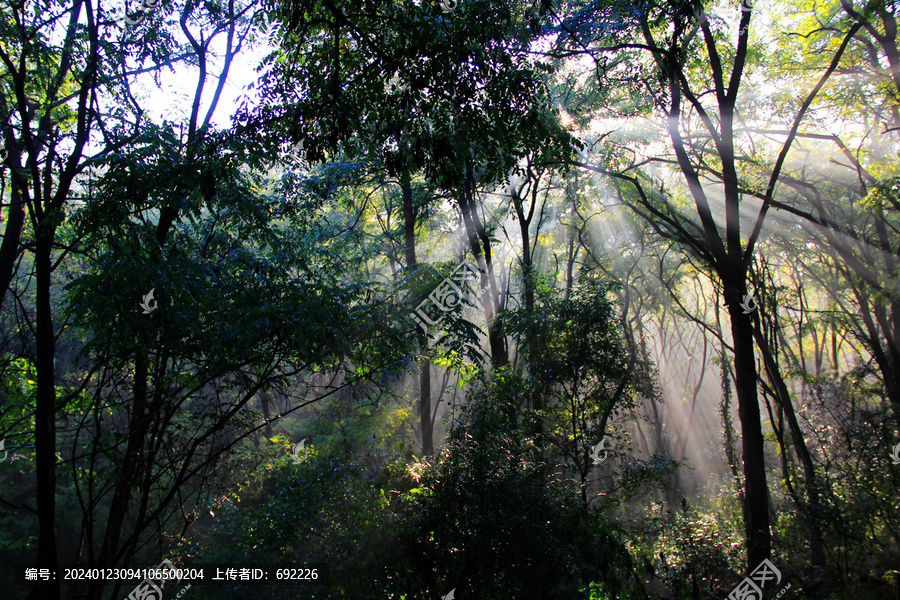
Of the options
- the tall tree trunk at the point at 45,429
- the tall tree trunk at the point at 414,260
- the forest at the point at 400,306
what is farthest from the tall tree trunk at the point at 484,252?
the tall tree trunk at the point at 45,429

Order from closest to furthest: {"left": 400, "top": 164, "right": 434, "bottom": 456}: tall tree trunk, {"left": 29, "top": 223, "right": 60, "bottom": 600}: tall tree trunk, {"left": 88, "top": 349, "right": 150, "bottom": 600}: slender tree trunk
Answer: {"left": 29, "top": 223, "right": 60, "bottom": 600}: tall tree trunk → {"left": 88, "top": 349, "right": 150, "bottom": 600}: slender tree trunk → {"left": 400, "top": 164, "right": 434, "bottom": 456}: tall tree trunk

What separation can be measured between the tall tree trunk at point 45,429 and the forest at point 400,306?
2cm

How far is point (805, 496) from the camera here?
9289mm

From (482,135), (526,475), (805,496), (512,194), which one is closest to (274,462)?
(526,475)

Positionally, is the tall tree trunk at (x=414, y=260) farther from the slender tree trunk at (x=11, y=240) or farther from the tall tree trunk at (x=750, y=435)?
the slender tree trunk at (x=11, y=240)

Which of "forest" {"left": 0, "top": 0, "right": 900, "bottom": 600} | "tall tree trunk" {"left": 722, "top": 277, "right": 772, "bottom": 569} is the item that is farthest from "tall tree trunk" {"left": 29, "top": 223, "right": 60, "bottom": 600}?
"tall tree trunk" {"left": 722, "top": 277, "right": 772, "bottom": 569}

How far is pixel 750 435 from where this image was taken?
6727 millimetres

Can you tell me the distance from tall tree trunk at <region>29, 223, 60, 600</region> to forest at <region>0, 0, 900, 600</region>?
0.02m

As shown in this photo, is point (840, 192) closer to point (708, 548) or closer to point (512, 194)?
point (512, 194)

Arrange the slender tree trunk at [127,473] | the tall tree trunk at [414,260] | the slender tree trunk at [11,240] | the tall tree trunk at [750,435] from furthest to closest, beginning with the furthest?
the tall tree trunk at [414,260] → the tall tree trunk at [750,435] → the slender tree trunk at [11,240] → the slender tree trunk at [127,473]

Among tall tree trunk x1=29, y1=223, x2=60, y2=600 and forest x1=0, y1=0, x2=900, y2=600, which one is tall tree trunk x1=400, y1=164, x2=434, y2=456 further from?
tall tree trunk x1=29, y1=223, x2=60, y2=600

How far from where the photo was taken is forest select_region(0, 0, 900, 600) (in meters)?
3.19

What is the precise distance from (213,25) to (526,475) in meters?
6.60

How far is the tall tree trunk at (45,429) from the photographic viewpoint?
2930 millimetres
